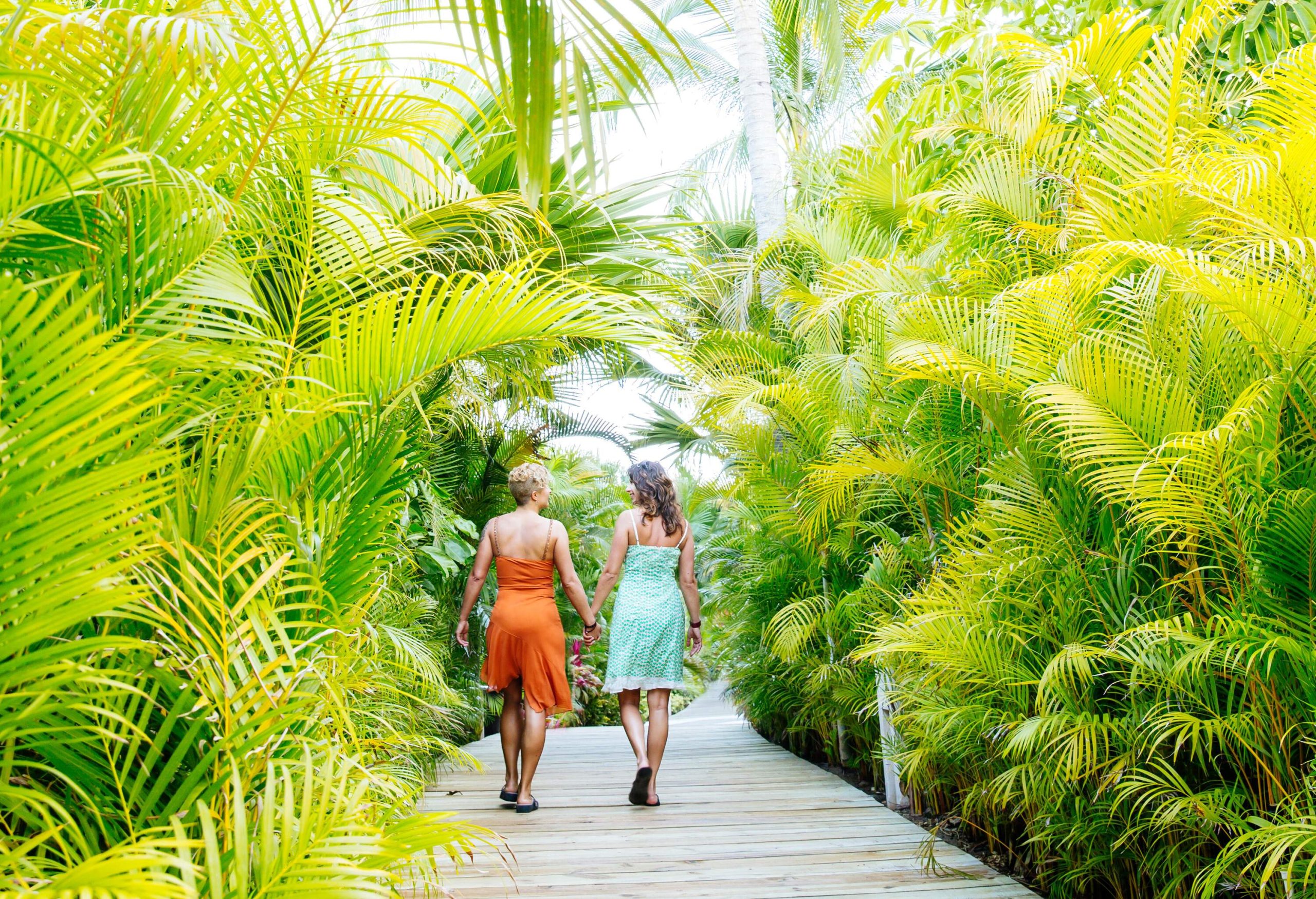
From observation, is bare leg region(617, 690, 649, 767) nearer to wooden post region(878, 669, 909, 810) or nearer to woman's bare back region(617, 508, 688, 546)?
woman's bare back region(617, 508, 688, 546)

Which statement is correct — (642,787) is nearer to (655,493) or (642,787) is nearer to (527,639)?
(527,639)

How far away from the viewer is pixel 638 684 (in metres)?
5.21

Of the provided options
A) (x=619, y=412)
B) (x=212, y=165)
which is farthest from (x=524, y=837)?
(x=619, y=412)

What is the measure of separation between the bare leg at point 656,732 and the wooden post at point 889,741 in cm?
Answer: 112

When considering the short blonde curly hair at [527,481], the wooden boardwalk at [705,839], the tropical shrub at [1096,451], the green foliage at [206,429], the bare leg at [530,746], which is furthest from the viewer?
the short blonde curly hair at [527,481]

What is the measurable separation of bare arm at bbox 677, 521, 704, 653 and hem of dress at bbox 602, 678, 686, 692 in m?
0.33

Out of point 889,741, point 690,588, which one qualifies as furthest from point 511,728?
point 889,741

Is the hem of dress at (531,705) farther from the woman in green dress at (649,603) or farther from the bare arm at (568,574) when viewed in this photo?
the bare arm at (568,574)

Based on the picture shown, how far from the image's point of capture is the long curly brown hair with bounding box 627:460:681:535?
5.38 meters

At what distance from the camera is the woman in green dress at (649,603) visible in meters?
5.18

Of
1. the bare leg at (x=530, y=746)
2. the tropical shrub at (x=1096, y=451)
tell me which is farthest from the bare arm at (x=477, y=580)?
the tropical shrub at (x=1096, y=451)

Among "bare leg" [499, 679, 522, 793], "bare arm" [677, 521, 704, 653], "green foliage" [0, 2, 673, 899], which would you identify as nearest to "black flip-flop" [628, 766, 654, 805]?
"bare leg" [499, 679, 522, 793]

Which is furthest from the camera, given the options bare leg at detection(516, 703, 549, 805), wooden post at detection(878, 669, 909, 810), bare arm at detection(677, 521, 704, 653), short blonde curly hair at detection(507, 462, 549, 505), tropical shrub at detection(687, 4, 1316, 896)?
bare arm at detection(677, 521, 704, 653)

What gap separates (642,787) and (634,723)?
12.9 inches
